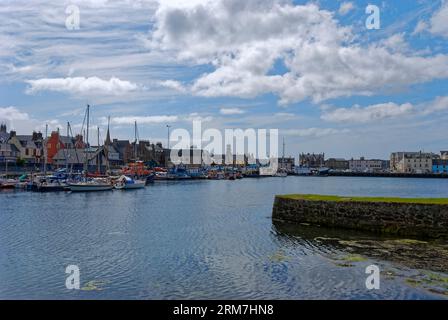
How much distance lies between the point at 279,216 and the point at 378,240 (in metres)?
12.9

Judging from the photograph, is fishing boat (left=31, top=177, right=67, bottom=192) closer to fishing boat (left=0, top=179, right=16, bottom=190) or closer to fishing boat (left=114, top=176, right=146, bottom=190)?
fishing boat (left=0, top=179, right=16, bottom=190)

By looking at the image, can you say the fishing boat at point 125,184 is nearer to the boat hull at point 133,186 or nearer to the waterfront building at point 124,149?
the boat hull at point 133,186

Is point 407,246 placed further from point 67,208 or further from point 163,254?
point 67,208

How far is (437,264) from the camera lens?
70.1 ft

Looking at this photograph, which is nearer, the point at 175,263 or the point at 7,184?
the point at 175,263

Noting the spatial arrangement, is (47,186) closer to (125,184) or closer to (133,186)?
(125,184)

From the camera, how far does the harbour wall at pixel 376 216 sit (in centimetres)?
2934

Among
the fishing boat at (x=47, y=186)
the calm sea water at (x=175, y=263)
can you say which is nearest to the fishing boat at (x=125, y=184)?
the fishing boat at (x=47, y=186)

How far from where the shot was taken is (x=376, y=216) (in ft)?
105

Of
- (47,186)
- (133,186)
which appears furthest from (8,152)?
(133,186)

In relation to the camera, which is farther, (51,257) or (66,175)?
(66,175)

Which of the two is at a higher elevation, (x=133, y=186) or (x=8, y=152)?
(x=8, y=152)

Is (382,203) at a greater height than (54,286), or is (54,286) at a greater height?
(382,203)
